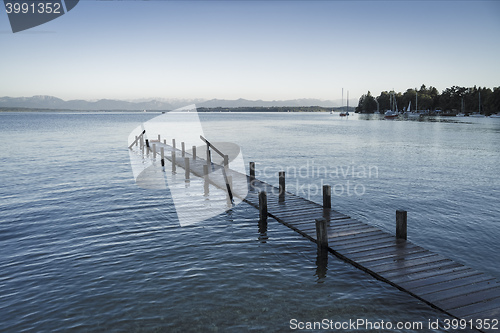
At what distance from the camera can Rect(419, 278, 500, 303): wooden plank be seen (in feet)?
28.9

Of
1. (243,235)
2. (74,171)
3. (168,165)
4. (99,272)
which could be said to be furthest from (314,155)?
(99,272)

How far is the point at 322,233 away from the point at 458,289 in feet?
13.9

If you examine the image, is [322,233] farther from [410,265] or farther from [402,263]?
[410,265]

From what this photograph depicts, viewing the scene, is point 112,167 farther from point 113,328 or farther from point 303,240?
point 113,328

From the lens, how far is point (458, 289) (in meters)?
9.08

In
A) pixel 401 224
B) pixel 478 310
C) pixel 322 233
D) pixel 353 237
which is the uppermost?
pixel 401 224

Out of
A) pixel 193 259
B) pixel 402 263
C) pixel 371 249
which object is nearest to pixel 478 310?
pixel 402 263

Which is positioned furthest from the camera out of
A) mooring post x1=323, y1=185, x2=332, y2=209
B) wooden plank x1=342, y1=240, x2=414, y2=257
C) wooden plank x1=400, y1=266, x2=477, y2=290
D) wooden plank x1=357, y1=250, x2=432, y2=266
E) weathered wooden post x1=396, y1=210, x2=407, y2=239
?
mooring post x1=323, y1=185, x2=332, y2=209

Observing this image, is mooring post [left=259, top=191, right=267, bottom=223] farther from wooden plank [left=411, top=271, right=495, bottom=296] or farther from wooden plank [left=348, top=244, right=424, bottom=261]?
wooden plank [left=411, top=271, right=495, bottom=296]

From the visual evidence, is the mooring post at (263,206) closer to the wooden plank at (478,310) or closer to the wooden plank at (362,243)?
the wooden plank at (362,243)

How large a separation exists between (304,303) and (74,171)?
2881 centimetres

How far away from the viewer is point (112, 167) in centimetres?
3497

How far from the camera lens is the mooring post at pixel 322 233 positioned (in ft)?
39.5

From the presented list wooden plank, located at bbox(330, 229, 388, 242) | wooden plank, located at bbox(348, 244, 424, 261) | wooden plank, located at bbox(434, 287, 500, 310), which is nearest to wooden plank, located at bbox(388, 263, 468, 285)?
wooden plank, located at bbox(434, 287, 500, 310)
